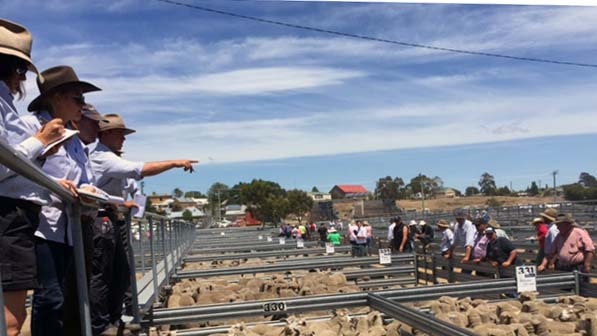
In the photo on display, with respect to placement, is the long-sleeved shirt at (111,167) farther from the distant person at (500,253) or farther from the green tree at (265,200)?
the green tree at (265,200)

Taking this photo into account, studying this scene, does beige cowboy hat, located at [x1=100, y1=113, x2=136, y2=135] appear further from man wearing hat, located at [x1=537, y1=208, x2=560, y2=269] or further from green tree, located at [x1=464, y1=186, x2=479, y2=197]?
green tree, located at [x1=464, y1=186, x2=479, y2=197]

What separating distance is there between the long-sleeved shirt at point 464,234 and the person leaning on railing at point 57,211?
8.88 metres

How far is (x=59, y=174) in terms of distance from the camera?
2955 mm

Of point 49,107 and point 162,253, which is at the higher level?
point 49,107

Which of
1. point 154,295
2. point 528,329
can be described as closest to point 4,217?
point 154,295

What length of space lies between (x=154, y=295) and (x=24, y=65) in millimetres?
3281

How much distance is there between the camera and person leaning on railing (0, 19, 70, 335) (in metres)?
2.29

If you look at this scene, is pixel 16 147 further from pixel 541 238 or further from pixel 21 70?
pixel 541 238

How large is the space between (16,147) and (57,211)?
1.96 ft

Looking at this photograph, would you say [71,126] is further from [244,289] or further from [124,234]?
[244,289]

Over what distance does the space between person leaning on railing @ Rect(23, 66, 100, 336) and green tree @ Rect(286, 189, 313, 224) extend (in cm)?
6450

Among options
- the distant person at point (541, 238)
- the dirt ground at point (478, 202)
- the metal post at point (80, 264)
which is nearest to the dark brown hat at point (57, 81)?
the metal post at point (80, 264)

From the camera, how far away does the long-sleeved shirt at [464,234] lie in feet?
36.7

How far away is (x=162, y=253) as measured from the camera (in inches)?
296
